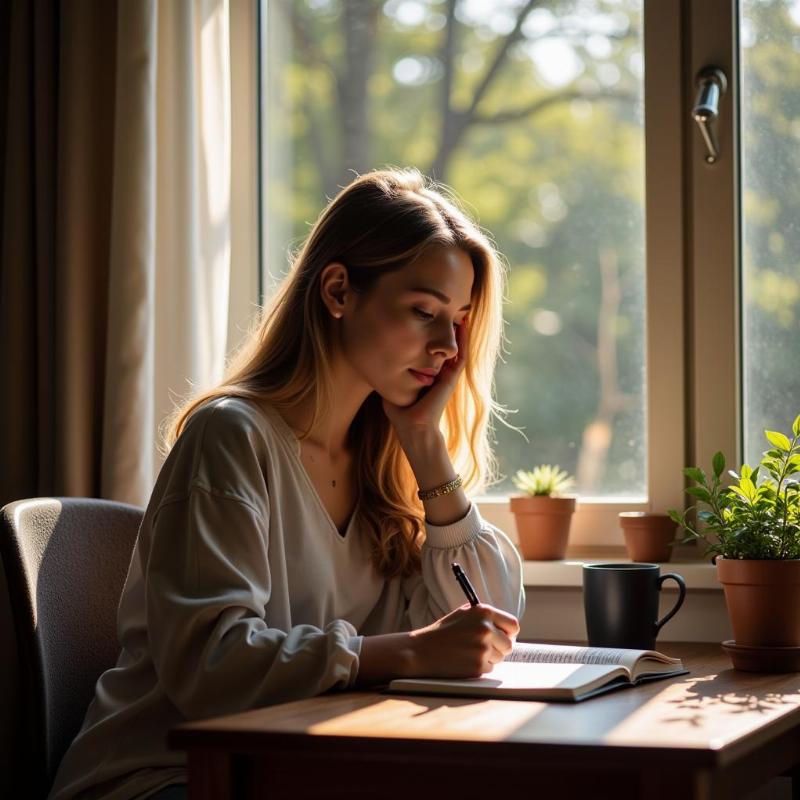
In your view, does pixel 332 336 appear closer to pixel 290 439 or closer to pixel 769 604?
pixel 290 439

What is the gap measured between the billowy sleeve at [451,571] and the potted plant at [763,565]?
316 mm

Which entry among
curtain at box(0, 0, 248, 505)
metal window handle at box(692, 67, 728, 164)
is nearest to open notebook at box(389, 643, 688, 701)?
curtain at box(0, 0, 248, 505)

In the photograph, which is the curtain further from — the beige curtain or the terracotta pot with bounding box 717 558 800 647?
the terracotta pot with bounding box 717 558 800 647

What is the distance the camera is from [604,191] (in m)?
2.29

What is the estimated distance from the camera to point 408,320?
1620mm

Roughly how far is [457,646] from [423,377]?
53 centimetres

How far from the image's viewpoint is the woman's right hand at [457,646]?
127 cm

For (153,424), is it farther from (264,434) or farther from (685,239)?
(685,239)

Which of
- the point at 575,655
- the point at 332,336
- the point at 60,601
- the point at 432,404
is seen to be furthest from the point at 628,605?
the point at 60,601

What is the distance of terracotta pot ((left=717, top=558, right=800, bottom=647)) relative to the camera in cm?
148

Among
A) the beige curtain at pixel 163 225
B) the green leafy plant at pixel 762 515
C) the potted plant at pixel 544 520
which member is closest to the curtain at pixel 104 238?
the beige curtain at pixel 163 225

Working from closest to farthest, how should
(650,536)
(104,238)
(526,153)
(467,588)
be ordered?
(467,588) → (650,536) → (104,238) → (526,153)

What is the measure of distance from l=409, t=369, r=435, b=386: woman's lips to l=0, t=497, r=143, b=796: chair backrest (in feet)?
1.60

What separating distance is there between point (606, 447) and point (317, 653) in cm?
116
